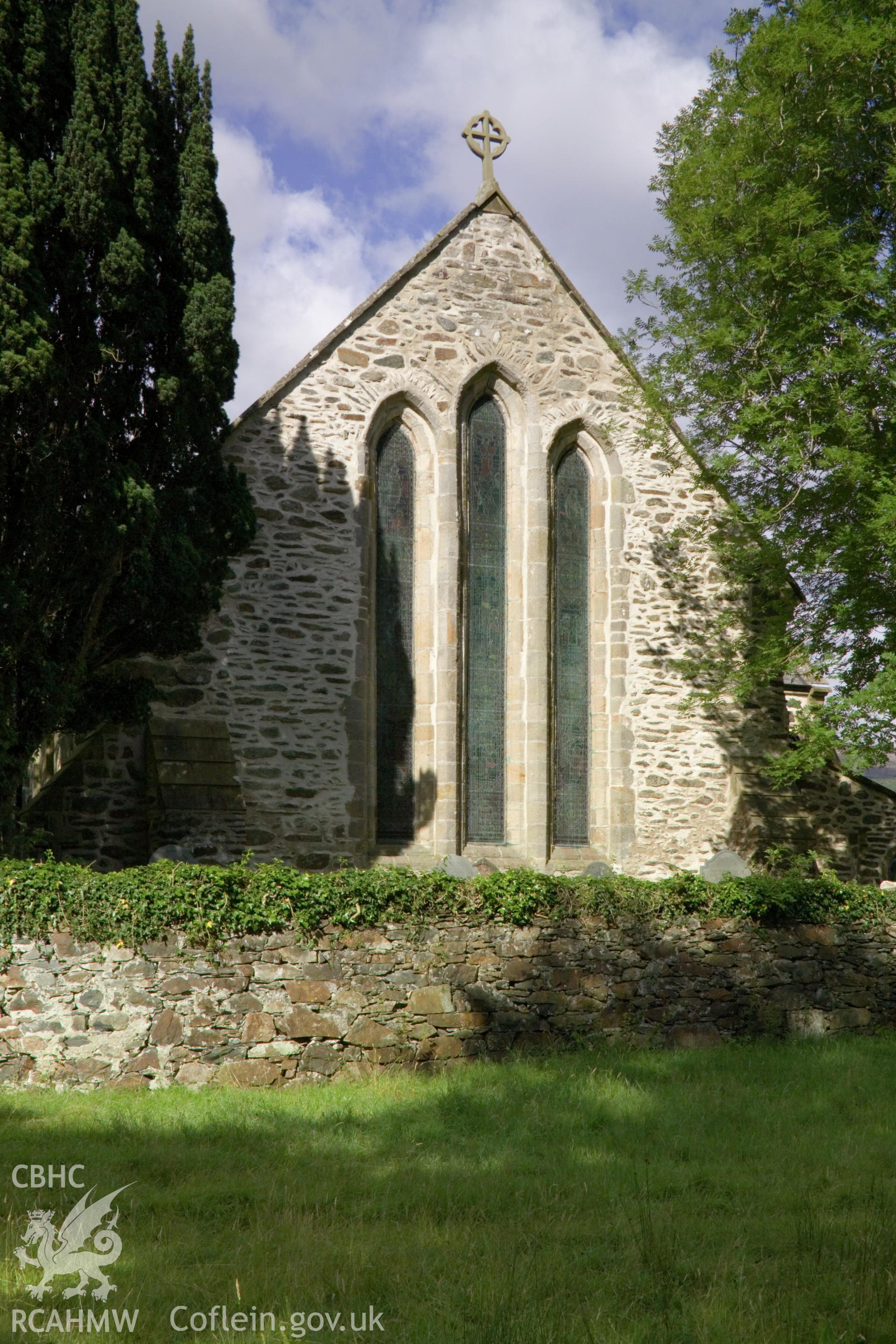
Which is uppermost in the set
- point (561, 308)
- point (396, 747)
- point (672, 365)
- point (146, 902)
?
point (561, 308)

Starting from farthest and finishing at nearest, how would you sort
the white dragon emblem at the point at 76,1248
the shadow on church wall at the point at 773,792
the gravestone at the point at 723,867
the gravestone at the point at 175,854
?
1. the shadow on church wall at the point at 773,792
2. the gravestone at the point at 723,867
3. the gravestone at the point at 175,854
4. the white dragon emblem at the point at 76,1248

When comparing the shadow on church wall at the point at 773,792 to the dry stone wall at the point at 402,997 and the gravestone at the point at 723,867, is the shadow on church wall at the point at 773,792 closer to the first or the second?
the gravestone at the point at 723,867

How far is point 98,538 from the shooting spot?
9.88 metres

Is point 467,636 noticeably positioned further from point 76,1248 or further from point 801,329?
point 76,1248

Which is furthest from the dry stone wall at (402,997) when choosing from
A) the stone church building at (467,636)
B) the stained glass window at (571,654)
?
the stained glass window at (571,654)

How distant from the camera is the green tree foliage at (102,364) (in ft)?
31.2

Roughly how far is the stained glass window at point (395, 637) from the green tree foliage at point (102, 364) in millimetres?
2659

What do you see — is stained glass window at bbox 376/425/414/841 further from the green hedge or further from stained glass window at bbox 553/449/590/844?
the green hedge

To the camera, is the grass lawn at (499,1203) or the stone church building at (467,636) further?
the stone church building at (467,636)

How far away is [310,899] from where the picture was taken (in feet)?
28.7

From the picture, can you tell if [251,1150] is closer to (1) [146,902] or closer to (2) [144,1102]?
(2) [144,1102]

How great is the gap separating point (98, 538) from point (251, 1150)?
5259 millimetres

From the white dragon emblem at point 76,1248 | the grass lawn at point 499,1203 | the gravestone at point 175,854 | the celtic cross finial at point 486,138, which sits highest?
the celtic cross finial at point 486,138

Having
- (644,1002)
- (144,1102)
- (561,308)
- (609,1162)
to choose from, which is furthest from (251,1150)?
(561,308)
